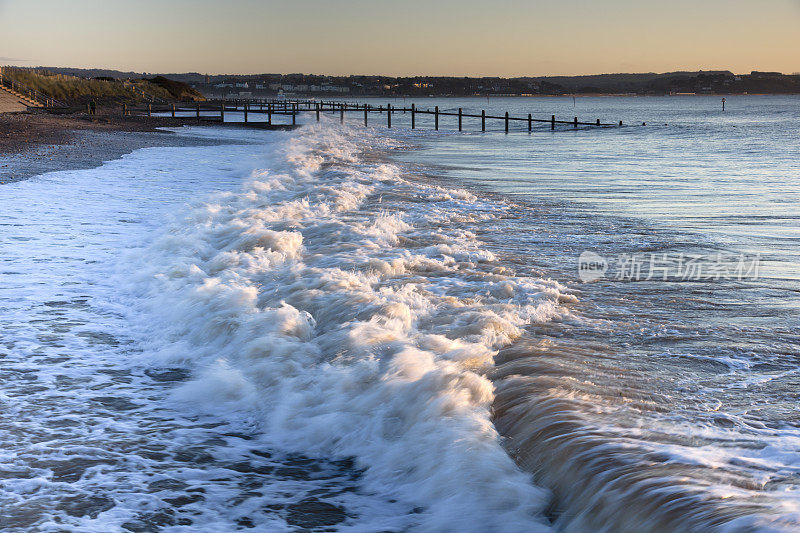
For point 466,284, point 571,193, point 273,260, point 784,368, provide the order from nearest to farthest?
point 784,368
point 466,284
point 273,260
point 571,193

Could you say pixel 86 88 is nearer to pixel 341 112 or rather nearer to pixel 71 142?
pixel 341 112

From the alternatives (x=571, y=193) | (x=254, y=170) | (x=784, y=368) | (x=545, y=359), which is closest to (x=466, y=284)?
(x=545, y=359)

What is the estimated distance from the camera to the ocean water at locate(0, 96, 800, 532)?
11.8ft

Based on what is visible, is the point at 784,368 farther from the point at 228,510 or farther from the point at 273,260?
the point at 273,260

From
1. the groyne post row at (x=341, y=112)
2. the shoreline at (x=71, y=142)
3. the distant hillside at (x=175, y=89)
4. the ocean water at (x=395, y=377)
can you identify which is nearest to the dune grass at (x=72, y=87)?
the groyne post row at (x=341, y=112)

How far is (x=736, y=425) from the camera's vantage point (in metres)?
4.21

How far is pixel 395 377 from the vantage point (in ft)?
16.5

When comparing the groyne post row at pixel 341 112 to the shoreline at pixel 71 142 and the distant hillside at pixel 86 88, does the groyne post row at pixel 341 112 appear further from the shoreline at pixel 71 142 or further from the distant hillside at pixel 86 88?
the shoreline at pixel 71 142

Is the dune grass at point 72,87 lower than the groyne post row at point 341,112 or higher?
higher

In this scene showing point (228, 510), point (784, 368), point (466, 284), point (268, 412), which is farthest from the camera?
point (466, 284)

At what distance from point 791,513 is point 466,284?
15.6 ft

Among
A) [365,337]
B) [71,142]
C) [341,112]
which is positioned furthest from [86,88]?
[365,337]

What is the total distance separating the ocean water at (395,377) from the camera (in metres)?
3.61

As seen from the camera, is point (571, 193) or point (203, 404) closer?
point (203, 404)
